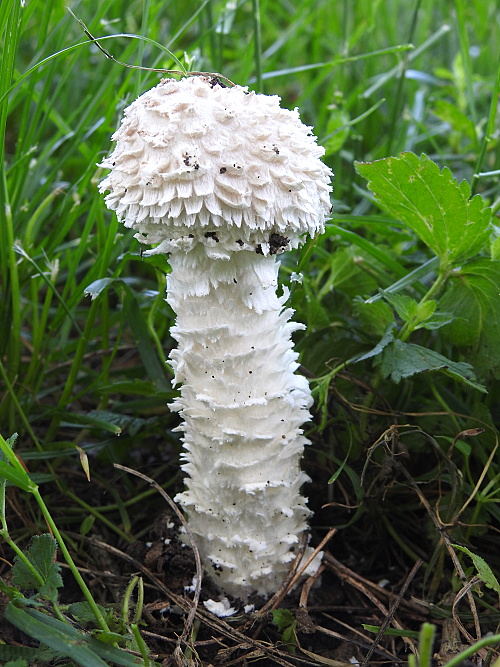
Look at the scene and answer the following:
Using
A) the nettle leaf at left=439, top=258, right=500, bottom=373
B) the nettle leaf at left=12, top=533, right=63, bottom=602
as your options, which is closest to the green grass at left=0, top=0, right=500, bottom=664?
the nettle leaf at left=439, top=258, right=500, bottom=373

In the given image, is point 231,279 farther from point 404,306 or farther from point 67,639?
point 67,639

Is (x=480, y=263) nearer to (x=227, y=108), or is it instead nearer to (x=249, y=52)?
(x=227, y=108)

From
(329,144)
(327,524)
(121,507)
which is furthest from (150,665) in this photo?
(329,144)

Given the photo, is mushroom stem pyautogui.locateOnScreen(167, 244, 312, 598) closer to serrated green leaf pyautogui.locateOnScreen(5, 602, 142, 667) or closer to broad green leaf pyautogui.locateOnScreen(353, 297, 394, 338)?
broad green leaf pyautogui.locateOnScreen(353, 297, 394, 338)

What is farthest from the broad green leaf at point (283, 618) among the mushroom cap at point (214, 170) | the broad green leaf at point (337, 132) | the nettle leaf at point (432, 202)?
the broad green leaf at point (337, 132)

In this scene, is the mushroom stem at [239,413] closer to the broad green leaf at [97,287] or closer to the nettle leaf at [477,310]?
the broad green leaf at [97,287]

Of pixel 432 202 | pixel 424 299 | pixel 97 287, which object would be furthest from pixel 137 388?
pixel 432 202
